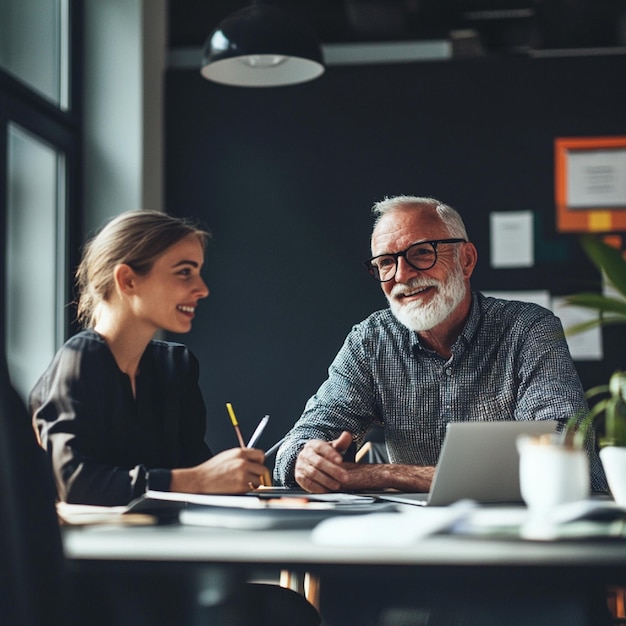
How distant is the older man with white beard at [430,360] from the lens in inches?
92.3

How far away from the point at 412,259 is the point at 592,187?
6.37 ft

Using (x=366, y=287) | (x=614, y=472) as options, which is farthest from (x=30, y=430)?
(x=366, y=287)

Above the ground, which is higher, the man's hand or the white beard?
the white beard

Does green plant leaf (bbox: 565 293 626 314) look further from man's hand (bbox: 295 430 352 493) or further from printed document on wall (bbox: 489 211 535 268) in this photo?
printed document on wall (bbox: 489 211 535 268)

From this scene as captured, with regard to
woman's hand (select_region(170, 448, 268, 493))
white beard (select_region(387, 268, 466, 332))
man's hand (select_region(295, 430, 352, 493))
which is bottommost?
man's hand (select_region(295, 430, 352, 493))

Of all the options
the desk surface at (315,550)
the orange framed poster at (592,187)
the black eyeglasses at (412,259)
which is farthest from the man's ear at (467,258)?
the desk surface at (315,550)

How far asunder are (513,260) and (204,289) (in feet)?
8.50

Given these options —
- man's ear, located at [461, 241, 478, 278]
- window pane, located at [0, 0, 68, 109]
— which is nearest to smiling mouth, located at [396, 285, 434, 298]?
man's ear, located at [461, 241, 478, 278]

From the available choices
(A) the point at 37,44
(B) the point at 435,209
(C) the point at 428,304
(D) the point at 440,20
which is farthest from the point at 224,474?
(D) the point at 440,20

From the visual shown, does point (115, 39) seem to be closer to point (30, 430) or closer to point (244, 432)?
point (244, 432)

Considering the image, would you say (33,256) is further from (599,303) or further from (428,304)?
(599,303)

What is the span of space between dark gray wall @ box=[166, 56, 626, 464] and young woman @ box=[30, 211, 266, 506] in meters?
2.27

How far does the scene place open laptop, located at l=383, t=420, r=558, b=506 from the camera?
4.83 ft

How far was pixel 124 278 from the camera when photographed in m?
1.91
